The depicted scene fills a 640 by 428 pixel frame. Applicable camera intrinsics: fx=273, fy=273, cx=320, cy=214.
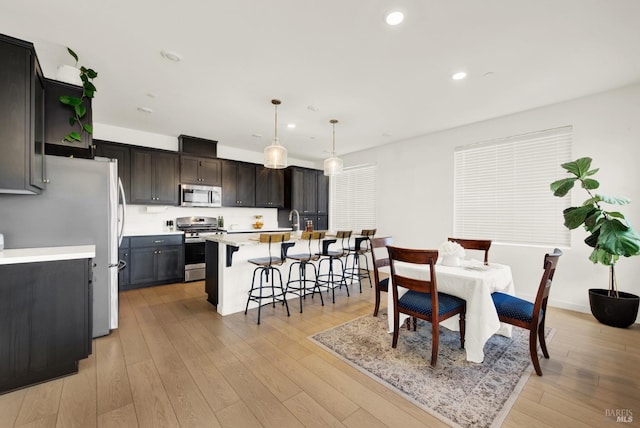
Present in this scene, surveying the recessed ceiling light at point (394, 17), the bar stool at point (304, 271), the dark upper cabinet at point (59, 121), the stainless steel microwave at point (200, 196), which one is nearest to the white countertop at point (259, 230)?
the stainless steel microwave at point (200, 196)

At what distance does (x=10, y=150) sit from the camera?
193 centimetres

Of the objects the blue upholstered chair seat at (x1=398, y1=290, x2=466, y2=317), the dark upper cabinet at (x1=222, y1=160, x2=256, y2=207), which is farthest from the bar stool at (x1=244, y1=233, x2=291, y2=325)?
the dark upper cabinet at (x1=222, y1=160, x2=256, y2=207)

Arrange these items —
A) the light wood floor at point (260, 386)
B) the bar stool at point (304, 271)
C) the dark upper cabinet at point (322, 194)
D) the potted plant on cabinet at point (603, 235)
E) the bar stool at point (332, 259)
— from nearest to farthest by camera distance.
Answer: the light wood floor at point (260, 386) < the potted plant on cabinet at point (603, 235) < the bar stool at point (304, 271) < the bar stool at point (332, 259) < the dark upper cabinet at point (322, 194)

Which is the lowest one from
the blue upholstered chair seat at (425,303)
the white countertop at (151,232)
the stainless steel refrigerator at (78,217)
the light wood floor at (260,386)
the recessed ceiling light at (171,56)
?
the light wood floor at (260,386)

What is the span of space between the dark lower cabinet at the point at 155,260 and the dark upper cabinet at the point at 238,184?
1.34m

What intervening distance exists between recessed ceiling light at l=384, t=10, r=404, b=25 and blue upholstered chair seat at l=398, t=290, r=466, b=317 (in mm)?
2300

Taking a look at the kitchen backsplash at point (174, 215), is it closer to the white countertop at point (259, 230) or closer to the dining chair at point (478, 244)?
the white countertop at point (259, 230)

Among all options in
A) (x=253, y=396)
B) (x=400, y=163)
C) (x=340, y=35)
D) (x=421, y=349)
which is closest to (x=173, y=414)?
(x=253, y=396)

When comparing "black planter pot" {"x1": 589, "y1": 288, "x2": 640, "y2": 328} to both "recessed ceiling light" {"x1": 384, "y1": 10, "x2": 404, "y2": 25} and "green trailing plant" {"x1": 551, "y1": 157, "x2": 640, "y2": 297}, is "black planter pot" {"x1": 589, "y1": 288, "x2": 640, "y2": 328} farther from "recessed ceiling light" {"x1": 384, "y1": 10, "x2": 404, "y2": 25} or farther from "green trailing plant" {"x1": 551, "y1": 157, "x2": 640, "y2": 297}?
"recessed ceiling light" {"x1": 384, "y1": 10, "x2": 404, "y2": 25}

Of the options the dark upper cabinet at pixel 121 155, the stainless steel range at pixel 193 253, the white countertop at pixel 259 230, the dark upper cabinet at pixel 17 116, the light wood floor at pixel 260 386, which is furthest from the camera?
the white countertop at pixel 259 230

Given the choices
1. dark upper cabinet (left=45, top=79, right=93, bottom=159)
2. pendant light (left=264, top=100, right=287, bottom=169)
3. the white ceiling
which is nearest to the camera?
the white ceiling

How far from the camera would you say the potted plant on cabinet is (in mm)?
2715

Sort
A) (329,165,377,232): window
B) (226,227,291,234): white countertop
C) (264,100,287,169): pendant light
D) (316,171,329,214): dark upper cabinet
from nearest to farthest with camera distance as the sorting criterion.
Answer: (264,100,287,169): pendant light
(226,227,291,234): white countertop
(329,165,377,232): window
(316,171,329,214): dark upper cabinet

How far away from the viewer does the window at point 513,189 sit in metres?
3.75
